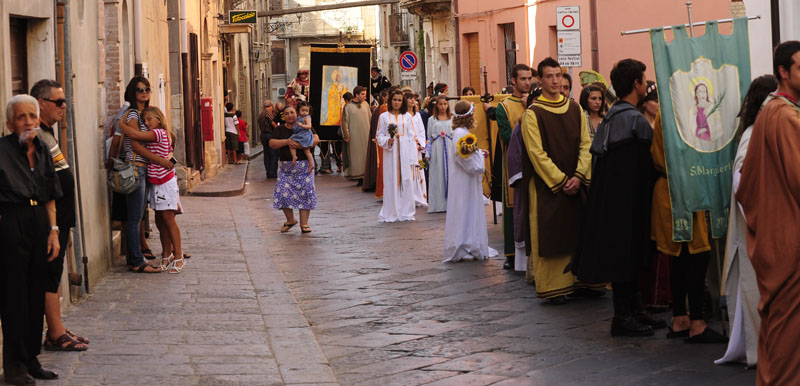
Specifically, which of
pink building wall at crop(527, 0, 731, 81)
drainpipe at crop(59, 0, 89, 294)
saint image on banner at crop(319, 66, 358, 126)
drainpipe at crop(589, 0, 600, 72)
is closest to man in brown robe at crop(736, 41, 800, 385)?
drainpipe at crop(59, 0, 89, 294)

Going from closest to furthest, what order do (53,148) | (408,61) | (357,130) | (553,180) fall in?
1. (53,148)
2. (553,180)
3. (357,130)
4. (408,61)

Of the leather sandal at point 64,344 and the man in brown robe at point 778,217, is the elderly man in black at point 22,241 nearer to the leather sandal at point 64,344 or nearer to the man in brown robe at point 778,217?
the leather sandal at point 64,344

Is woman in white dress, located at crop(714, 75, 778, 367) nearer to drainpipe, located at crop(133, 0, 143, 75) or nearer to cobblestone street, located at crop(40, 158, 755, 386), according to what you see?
cobblestone street, located at crop(40, 158, 755, 386)

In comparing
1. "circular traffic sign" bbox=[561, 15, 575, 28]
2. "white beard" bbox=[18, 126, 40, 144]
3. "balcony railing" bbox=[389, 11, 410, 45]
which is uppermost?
"balcony railing" bbox=[389, 11, 410, 45]

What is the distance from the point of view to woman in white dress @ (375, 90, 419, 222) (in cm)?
1670

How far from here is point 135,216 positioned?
11391mm

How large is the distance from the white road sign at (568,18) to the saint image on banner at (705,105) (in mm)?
9587

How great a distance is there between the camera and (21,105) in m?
6.64

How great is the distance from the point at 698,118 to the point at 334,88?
19401mm

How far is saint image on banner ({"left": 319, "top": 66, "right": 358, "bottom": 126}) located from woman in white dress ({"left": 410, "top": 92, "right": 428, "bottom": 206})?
24.1ft

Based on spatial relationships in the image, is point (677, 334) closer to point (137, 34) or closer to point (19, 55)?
point (19, 55)

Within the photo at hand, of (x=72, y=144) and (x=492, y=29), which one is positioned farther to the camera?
(x=492, y=29)

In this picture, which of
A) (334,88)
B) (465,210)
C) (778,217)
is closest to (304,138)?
(465,210)

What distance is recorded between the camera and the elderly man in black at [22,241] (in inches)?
261
